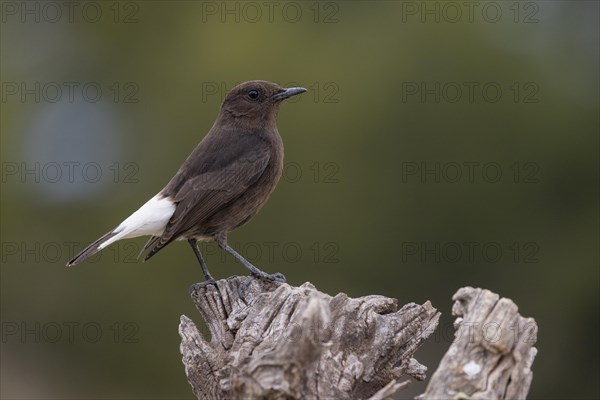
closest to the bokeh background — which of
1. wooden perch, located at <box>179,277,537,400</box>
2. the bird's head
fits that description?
the bird's head

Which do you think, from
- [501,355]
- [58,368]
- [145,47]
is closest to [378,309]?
[501,355]

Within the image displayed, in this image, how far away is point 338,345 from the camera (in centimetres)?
645

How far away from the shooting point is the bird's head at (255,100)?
9.10m

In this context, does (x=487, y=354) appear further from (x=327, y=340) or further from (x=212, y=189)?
(x=212, y=189)

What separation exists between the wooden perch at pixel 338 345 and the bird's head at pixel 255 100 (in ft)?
6.47

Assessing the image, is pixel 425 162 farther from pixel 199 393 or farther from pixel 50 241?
pixel 199 393

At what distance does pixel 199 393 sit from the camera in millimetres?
6758

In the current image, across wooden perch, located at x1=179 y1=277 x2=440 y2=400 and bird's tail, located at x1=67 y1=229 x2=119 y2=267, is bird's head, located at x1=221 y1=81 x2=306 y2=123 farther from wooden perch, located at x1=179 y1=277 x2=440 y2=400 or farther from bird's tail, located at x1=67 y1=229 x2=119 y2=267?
wooden perch, located at x1=179 y1=277 x2=440 y2=400

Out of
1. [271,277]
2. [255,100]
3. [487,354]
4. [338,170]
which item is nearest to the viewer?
[487,354]

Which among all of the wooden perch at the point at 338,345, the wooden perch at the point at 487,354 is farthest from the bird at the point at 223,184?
the wooden perch at the point at 487,354

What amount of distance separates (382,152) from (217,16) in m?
4.36

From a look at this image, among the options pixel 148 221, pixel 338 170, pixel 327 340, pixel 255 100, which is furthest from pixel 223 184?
→ pixel 338 170

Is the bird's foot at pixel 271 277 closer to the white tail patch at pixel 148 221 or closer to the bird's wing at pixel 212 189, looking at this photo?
the bird's wing at pixel 212 189

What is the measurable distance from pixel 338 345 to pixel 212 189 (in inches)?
100
